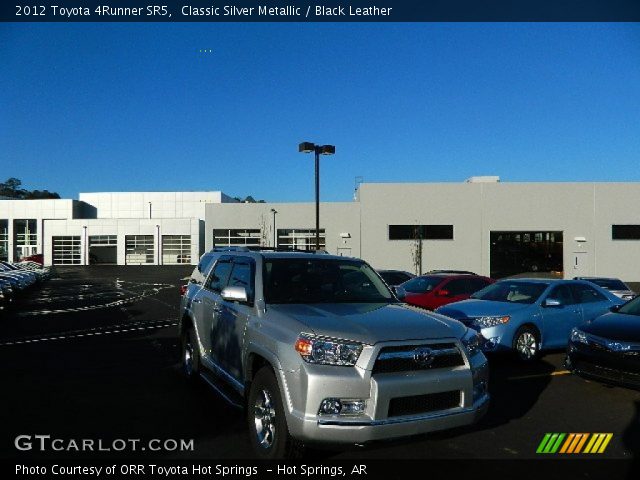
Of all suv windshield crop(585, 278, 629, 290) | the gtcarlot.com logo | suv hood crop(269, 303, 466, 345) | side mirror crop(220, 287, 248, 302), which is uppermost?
side mirror crop(220, 287, 248, 302)

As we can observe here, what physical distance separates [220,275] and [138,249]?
56084mm

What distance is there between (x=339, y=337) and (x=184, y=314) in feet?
13.6

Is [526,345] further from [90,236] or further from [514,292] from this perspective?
[90,236]

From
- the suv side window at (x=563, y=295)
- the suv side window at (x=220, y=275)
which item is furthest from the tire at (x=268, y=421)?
the suv side window at (x=563, y=295)

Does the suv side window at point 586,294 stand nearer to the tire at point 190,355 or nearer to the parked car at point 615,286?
the tire at point 190,355

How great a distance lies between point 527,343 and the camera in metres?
8.80

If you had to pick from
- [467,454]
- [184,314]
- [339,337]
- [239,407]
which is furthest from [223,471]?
[184,314]

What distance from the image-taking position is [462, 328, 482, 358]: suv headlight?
4452 millimetres

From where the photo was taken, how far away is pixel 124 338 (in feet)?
37.3

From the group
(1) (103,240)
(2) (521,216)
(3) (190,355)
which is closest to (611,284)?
(3) (190,355)

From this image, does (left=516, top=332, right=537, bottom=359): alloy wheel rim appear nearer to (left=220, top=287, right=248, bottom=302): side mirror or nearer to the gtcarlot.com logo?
the gtcarlot.com logo

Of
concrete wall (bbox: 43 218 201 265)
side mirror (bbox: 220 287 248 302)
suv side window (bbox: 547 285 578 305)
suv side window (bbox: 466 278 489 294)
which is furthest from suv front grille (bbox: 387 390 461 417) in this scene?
concrete wall (bbox: 43 218 201 265)

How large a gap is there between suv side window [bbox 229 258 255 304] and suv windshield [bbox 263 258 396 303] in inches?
6.0

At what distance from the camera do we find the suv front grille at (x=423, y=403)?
13.2ft
